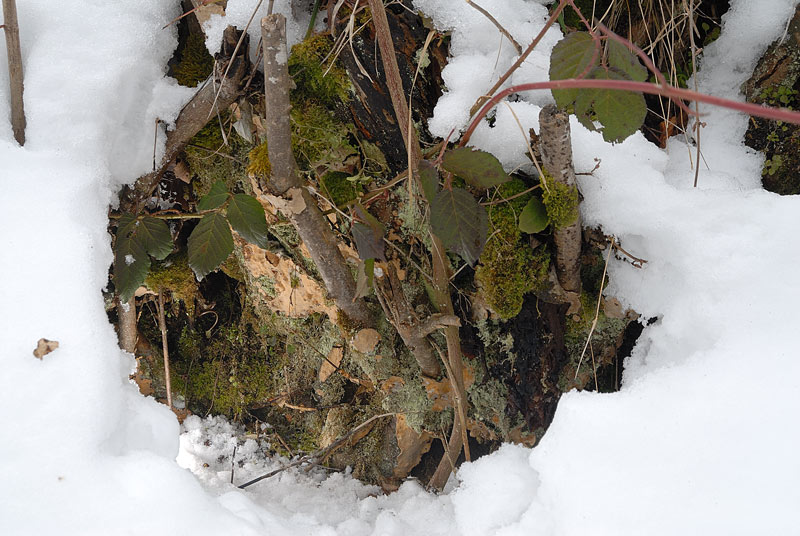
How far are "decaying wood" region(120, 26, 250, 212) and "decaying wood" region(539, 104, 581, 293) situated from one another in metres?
0.63

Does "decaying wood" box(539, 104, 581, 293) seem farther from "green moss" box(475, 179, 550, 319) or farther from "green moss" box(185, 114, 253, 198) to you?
"green moss" box(185, 114, 253, 198)

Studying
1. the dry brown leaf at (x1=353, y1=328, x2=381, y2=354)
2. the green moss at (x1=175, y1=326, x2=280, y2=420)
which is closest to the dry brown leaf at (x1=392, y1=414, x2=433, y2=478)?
the dry brown leaf at (x1=353, y1=328, x2=381, y2=354)

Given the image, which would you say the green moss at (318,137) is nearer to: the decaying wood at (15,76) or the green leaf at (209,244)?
the green leaf at (209,244)

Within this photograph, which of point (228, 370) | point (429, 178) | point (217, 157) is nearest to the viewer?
point (429, 178)

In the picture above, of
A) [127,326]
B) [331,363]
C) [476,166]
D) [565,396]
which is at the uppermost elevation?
[476,166]

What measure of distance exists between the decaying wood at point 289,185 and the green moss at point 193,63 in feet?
1.01

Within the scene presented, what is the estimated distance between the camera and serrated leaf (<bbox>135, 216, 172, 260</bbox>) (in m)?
1.11

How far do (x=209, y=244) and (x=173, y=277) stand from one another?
0.58 metres

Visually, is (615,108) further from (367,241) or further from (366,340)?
(366,340)

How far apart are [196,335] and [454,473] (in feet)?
3.33

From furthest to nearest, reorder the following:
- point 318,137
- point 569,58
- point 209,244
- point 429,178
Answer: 1. point 318,137
2. point 209,244
3. point 429,178
4. point 569,58

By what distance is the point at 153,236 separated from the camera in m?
1.11

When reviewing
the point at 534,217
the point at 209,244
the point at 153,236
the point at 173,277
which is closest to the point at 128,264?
the point at 153,236

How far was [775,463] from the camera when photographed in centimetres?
71
